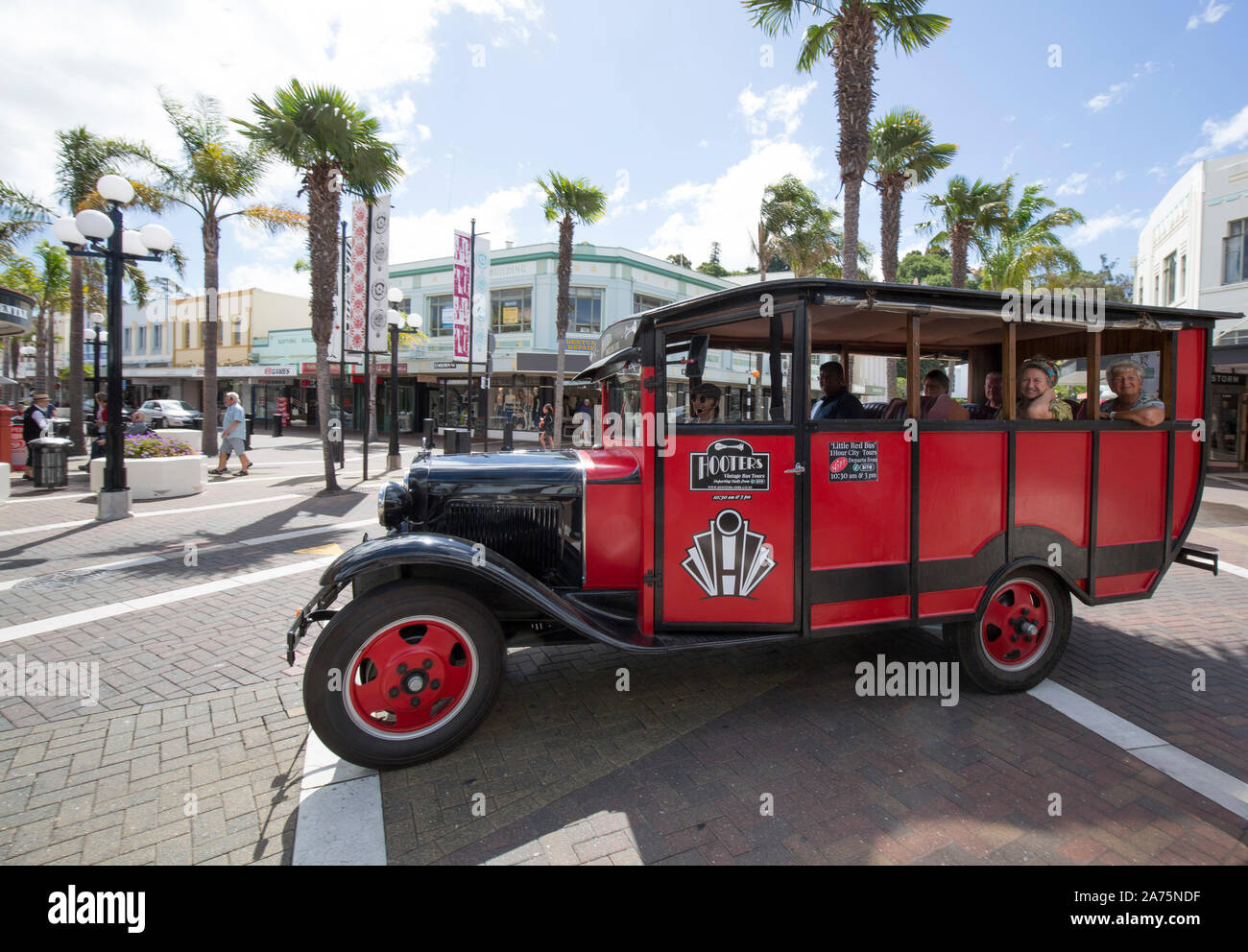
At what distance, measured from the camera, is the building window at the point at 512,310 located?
27.0m

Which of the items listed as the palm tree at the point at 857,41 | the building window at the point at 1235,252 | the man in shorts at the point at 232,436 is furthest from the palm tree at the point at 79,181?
the building window at the point at 1235,252

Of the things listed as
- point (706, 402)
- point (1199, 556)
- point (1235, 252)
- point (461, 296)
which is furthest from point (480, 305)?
point (1235, 252)

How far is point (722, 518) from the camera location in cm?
347

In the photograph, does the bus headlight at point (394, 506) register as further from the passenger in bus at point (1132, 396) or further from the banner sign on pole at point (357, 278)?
the banner sign on pole at point (357, 278)

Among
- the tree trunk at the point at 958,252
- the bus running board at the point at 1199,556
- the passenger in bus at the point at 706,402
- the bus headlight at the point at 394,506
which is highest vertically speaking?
the tree trunk at the point at 958,252

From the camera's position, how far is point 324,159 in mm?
11562

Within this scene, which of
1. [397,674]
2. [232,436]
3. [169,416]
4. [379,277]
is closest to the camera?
[397,674]

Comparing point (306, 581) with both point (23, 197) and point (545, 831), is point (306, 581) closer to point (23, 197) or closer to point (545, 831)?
point (545, 831)

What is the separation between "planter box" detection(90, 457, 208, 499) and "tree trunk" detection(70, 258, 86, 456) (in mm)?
6866

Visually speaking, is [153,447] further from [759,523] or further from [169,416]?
[169,416]

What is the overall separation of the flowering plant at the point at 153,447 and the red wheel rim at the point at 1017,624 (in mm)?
13214

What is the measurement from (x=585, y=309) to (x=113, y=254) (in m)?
18.6
